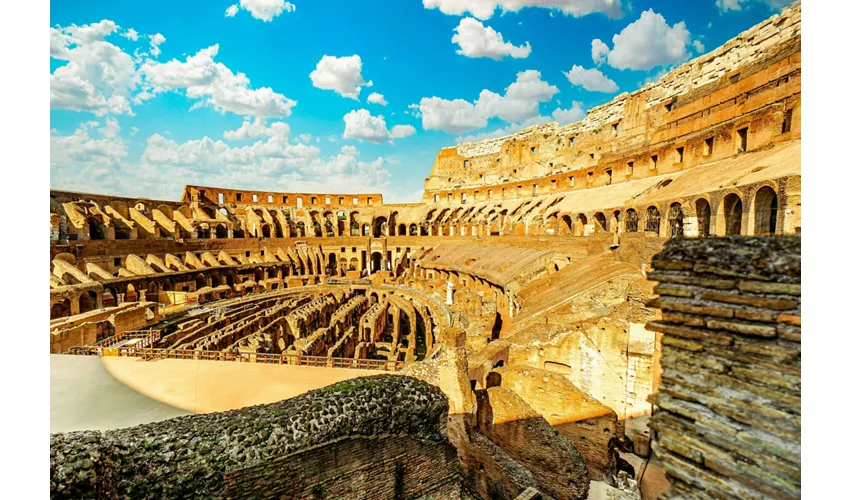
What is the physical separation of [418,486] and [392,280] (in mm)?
23978

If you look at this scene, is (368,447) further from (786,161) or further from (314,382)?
(786,161)

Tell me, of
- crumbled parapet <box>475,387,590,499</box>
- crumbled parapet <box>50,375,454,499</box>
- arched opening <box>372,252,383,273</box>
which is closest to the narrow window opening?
crumbled parapet <box>475,387,590,499</box>

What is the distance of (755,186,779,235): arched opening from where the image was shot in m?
11.2

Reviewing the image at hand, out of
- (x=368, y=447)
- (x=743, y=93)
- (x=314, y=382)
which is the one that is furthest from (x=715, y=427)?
(x=743, y=93)

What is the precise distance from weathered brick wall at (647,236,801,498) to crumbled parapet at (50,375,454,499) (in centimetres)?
330

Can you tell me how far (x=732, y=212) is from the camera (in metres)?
12.7

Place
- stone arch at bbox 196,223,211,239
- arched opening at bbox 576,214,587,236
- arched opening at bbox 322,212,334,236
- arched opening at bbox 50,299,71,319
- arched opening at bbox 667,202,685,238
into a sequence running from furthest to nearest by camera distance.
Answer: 1. arched opening at bbox 322,212,334,236
2. stone arch at bbox 196,223,211,239
3. arched opening at bbox 576,214,587,236
4. arched opening at bbox 50,299,71,319
5. arched opening at bbox 667,202,685,238

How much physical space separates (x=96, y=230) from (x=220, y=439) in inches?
1182

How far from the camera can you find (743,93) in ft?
57.1

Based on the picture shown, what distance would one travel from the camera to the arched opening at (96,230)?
24.9 meters

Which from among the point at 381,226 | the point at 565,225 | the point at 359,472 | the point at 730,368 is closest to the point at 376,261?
the point at 381,226

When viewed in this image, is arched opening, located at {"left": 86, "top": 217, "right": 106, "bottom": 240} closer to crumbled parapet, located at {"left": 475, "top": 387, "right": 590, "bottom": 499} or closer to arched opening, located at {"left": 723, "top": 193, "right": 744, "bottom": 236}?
crumbled parapet, located at {"left": 475, "top": 387, "right": 590, "bottom": 499}

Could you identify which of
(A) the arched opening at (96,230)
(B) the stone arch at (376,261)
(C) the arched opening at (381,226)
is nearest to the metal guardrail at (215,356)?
(A) the arched opening at (96,230)

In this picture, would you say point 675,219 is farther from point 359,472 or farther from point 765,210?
point 359,472
